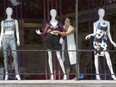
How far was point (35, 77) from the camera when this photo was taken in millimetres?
10781

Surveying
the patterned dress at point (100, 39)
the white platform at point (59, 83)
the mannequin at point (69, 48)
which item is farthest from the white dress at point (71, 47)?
the white platform at point (59, 83)

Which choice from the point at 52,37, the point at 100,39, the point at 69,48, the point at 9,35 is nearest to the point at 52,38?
the point at 52,37

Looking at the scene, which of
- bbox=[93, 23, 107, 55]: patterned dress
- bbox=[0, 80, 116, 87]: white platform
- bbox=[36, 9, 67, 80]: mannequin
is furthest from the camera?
bbox=[36, 9, 67, 80]: mannequin

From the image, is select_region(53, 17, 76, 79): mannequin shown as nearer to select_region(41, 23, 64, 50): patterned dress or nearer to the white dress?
the white dress

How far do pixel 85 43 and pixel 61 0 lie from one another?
4.34 feet

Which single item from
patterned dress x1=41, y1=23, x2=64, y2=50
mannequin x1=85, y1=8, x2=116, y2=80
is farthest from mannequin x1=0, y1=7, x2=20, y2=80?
mannequin x1=85, y1=8, x2=116, y2=80

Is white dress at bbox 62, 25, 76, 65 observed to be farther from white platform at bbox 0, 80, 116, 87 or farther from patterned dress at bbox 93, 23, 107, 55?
white platform at bbox 0, 80, 116, 87

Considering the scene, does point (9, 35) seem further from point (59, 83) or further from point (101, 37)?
point (101, 37)

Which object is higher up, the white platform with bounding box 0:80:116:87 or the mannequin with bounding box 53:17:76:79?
the mannequin with bounding box 53:17:76:79

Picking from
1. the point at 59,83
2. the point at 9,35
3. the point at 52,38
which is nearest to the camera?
the point at 59,83

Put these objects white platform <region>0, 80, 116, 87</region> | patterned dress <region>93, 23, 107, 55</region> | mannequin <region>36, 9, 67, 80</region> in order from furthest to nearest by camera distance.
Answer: mannequin <region>36, 9, 67, 80</region>
patterned dress <region>93, 23, 107, 55</region>
white platform <region>0, 80, 116, 87</region>

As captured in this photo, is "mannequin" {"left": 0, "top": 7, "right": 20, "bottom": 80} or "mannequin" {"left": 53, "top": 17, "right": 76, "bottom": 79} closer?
"mannequin" {"left": 0, "top": 7, "right": 20, "bottom": 80}

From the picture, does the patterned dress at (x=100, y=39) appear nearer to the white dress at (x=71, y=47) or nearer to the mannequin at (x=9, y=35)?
the white dress at (x=71, y=47)

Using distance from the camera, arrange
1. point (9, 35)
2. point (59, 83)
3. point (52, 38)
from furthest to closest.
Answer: point (52, 38)
point (9, 35)
point (59, 83)
